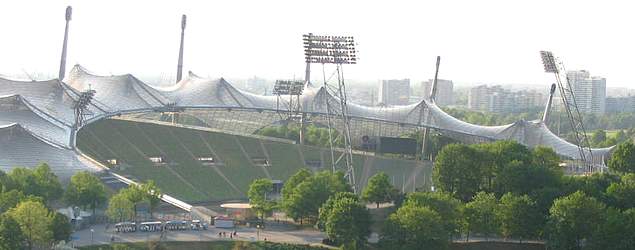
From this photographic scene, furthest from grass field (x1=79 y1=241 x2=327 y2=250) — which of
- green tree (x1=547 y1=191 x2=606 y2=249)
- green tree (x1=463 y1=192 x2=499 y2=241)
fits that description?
green tree (x1=547 y1=191 x2=606 y2=249)

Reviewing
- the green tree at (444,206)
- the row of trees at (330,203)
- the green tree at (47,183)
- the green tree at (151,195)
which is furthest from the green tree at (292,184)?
the green tree at (47,183)

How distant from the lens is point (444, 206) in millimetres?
38844

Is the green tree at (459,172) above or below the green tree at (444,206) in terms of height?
above

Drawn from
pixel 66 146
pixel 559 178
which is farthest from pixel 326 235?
pixel 66 146

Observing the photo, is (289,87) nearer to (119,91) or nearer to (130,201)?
(119,91)

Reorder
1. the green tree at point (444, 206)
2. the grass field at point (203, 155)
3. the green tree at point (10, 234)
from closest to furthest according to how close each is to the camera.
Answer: the green tree at point (10, 234), the green tree at point (444, 206), the grass field at point (203, 155)

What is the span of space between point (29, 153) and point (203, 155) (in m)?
15.6

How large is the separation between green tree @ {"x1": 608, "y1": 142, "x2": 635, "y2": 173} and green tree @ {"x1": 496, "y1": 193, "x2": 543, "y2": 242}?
14.0 m

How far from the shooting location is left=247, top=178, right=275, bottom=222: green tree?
45.4 metres

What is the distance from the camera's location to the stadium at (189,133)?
50.1 metres

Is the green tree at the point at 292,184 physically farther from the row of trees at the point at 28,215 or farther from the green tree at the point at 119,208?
the row of trees at the point at 28,215

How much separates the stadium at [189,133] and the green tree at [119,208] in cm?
385

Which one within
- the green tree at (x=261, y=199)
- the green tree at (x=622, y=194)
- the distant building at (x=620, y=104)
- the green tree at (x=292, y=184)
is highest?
the distant building at (x=620, y=104)

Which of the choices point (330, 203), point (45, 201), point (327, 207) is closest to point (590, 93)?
point (330, 203)
